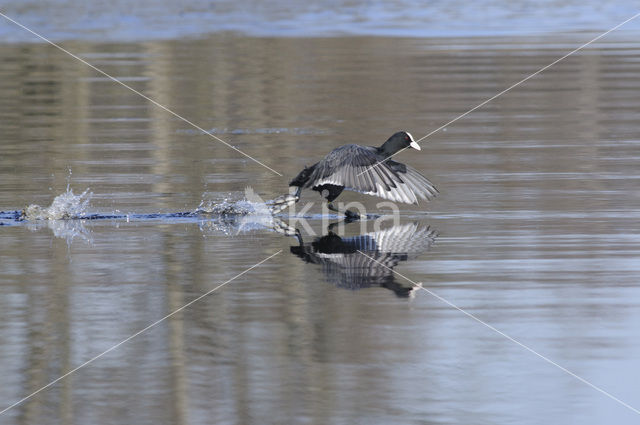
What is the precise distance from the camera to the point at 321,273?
9.23 m

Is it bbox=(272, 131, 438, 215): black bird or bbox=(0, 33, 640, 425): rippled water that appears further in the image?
bbox=(272, 131, 438, 215): black bird

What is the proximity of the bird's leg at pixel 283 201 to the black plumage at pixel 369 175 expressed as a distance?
0.10m

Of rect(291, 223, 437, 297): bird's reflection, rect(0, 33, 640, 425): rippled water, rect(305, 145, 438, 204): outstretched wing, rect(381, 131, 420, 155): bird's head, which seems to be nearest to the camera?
rect(0, 33, 640, 425): rippled water

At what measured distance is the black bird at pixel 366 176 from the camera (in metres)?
11.4

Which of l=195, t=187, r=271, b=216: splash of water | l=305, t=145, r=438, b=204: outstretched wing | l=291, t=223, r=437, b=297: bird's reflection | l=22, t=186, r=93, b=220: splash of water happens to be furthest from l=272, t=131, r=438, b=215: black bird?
l=22, t=186, r=93, b=220: splash of water

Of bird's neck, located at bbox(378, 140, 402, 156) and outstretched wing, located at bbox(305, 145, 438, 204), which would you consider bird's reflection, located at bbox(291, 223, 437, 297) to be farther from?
bird's neck, located at bbox(378, 140, 402, 156)

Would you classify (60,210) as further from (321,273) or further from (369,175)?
(321,273)

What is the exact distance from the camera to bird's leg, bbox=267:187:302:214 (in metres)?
11.8

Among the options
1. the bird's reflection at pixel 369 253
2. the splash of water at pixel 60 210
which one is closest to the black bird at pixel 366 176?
the bird's reflection at pixel 369 253

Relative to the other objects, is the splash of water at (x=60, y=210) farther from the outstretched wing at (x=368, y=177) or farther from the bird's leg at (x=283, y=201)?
the outstretched wing at (x=368, y=177)

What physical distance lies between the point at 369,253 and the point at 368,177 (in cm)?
162

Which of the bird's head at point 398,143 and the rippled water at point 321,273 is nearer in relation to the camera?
the rippled water at point 321,273

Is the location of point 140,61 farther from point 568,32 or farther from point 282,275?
point 282,275

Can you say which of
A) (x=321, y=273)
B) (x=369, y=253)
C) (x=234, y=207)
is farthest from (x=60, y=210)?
(x=321, y=273)
